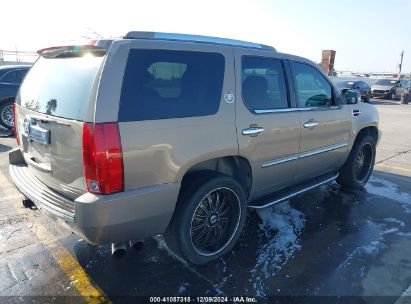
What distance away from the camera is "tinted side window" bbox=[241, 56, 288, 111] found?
3.36 meters

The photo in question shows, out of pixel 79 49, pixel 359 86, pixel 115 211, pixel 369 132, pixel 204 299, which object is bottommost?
pixel 204 299

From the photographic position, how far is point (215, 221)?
331 centimetres

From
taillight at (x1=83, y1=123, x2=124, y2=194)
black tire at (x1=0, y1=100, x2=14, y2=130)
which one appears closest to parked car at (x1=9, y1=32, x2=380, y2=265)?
taillight at (x1=83, y1=123, x2=124, y2=194)

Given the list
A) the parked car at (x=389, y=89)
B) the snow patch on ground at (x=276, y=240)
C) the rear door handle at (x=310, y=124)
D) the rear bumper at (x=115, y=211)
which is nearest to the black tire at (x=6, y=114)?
the rear bumper at (x=115, y=211)

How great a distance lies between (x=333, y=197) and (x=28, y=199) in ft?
12.7

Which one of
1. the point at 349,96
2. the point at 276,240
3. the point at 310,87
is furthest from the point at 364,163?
the point at 276,240

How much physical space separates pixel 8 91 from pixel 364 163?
27.6 feet

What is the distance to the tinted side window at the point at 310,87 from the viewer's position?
3994 millimetres

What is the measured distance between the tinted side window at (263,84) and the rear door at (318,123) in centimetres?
26

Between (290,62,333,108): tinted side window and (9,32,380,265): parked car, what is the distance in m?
0.03

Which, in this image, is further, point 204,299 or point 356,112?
point 356,112

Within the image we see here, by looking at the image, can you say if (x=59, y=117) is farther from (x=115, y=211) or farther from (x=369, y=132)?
(x=369, y=132)

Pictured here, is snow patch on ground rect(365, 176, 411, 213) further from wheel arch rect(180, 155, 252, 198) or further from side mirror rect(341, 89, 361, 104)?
wheel arch rect(180, 155, 252, 198)

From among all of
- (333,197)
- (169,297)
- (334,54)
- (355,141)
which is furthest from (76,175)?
(334,54)
